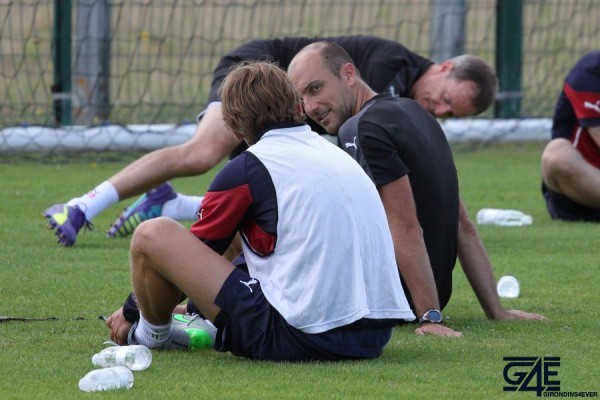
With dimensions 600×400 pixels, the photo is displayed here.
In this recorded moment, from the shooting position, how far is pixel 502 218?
8.11 metres

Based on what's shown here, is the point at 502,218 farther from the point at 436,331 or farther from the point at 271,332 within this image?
the point at 271,332

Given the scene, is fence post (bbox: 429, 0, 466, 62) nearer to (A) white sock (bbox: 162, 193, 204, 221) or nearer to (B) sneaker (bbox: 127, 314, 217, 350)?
(A) white sock (bbox: 162, 193, 204, 221)

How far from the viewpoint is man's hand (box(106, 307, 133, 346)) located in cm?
445

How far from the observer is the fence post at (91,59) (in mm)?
10609

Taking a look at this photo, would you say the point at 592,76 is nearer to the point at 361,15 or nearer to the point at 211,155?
the point at 211,155

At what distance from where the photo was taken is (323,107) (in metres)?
5.10

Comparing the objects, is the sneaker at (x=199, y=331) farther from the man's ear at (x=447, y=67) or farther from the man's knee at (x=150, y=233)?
the man's ear at (x=447, y=67)

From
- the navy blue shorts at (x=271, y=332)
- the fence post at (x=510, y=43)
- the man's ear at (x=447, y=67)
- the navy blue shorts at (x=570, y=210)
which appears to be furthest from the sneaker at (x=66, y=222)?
the fence post at (x=510, y=43)

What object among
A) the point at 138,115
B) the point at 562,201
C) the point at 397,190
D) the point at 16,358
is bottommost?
the point at 138,115

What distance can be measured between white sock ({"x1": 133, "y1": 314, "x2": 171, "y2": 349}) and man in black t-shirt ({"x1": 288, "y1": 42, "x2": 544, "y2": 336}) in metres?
0.95

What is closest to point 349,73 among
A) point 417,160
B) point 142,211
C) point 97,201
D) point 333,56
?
point 333,56

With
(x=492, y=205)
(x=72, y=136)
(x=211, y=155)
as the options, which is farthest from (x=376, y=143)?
(x=72, y=136)

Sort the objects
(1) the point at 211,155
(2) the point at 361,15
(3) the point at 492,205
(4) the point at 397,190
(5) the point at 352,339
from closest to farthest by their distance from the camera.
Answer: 1. (5) the point at 352,339
2. (4) the point at 397,190
3. (1) the point at 211,155
4. (3) the point at 492,205
5. (2) the point at 361,15

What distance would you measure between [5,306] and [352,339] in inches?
69.7
